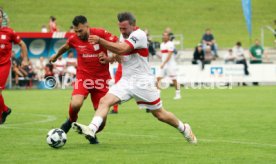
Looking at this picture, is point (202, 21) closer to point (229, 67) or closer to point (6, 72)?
point (229, 67)

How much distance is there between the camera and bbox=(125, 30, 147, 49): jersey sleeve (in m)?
11.7

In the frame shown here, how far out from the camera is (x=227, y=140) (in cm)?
1301

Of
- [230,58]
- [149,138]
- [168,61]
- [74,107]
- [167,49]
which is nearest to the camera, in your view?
[74,107]

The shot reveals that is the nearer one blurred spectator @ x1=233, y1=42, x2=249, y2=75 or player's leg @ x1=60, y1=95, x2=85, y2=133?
player's leg @ x1=60, y1=95, x2=85, y2=133

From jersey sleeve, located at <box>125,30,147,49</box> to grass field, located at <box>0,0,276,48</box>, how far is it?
39.3 m

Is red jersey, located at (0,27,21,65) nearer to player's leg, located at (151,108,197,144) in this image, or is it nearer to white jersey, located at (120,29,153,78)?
white jersey, located at (120,29,153,78)

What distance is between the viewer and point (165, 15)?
5781 cm

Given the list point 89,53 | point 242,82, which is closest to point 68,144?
point 89,53

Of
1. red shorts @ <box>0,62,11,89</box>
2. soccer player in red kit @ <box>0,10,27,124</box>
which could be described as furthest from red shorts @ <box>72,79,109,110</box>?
red shorts @ <box>0,62,11,89</box>

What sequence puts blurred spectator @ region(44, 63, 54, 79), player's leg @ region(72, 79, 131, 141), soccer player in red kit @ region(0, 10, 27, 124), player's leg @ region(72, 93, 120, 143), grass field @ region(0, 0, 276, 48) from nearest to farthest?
player's leg @ region(72, 93, 120, 143), player's leg @ region(72, 79, 131, 141), soccer player in red kit @ region(0, 10, 27, 124), blurred spectator @ region(44, 63, 54, 79), grass field @ region(0, 0, 276, 48)

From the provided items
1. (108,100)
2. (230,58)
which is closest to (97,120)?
(108,100)

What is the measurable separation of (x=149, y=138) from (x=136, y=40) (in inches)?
96.2

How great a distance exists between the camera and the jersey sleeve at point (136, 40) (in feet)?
38.3

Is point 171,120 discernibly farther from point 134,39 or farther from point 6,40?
point 6,40
